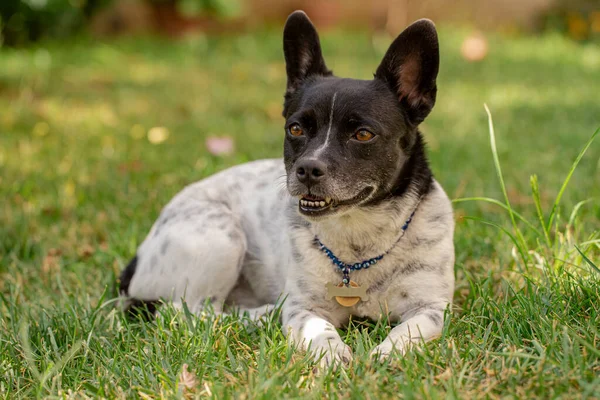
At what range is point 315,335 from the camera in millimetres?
2816

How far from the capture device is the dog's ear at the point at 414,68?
3070 mm

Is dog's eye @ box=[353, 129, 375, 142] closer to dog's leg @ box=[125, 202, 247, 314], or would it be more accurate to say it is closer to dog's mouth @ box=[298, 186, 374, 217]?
dog's mouth @ box=[298, 186, 374, 217]

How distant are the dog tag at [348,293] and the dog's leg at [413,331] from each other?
22 cm

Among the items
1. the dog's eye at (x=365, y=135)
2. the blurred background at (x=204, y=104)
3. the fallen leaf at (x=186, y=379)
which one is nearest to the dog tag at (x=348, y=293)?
Answer: the dog's eye at (x=365, y=135)

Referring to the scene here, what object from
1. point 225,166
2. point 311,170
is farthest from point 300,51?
point 225,166

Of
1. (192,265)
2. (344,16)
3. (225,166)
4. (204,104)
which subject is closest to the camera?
(192,265)

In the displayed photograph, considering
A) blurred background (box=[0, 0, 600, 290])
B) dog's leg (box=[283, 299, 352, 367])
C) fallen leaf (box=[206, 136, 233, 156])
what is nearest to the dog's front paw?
dog's leg (box=[283, 299, 352, 367])

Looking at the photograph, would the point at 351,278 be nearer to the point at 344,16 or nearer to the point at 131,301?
the point at 131,301

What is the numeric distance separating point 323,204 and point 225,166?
2.71m

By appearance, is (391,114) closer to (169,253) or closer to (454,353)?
(454,353)

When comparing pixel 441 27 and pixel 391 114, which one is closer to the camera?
pixel 391 114

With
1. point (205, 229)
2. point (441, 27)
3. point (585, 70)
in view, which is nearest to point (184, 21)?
point (441, 27)

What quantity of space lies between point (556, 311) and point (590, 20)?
10497 mm

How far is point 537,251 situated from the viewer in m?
3.56
